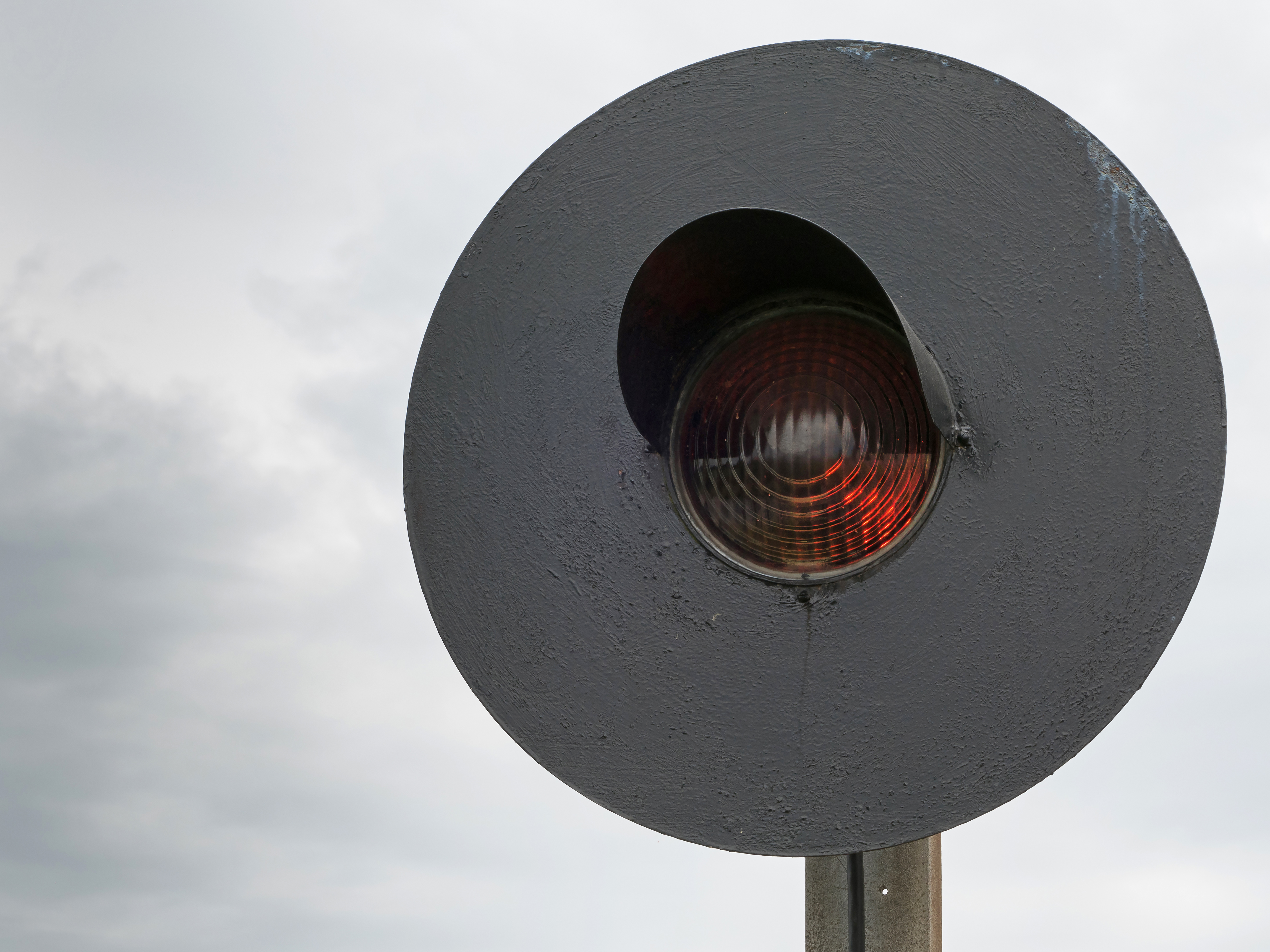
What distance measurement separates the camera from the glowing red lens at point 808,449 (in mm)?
2004

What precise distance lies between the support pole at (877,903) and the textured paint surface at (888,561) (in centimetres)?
59

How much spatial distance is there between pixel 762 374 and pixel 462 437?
51 centimetres

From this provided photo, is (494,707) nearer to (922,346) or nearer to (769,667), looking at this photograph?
(769,667)

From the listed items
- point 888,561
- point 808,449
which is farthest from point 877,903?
point 808,449

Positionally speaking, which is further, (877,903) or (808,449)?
(877,903)

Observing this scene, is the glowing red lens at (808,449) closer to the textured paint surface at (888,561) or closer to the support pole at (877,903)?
the textured paint surface at (888,561)

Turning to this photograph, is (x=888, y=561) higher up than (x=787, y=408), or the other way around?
(x=787, y=408)

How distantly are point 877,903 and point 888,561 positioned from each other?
0.81 meters

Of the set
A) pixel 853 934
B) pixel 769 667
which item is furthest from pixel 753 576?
pixel 853 934

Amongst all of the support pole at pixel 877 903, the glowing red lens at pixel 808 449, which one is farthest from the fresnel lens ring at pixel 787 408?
the support pole at pixel 877 903

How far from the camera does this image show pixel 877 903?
242 centimetres

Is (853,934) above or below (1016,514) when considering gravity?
below

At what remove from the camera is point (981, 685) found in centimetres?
190

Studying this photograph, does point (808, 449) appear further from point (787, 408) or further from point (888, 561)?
point (888, 561)
